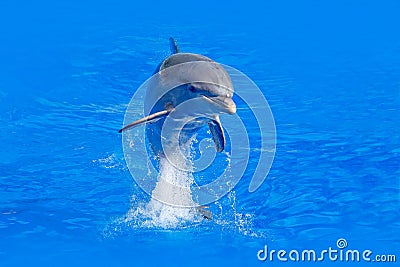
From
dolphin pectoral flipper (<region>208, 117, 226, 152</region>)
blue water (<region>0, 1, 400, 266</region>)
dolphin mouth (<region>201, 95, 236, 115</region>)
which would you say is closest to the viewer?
dolphin mouth (<region>201, 95, 236, 115</region>)

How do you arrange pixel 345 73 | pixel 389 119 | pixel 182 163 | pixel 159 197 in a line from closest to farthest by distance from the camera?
pixel 182 163
pixel 159 197
pixel 389 119
pixel 345 73

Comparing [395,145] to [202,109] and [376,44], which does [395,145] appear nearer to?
[202,109]

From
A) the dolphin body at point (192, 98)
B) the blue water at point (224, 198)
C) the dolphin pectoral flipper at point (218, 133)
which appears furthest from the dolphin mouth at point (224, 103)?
the blue water at point (224, 198)

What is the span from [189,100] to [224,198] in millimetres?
3138

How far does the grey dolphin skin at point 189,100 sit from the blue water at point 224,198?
76.9 inches

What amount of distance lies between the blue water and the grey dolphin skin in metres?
1.95

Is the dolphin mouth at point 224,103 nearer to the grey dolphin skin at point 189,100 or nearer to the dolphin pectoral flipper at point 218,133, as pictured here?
the grey dolphin skin at point 189,100

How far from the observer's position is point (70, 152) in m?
10.8

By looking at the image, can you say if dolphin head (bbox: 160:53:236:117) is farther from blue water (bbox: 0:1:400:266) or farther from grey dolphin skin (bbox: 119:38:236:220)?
blue water (bbox: 0:1:400:266)

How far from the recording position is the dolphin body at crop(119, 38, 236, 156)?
6980 millimetres

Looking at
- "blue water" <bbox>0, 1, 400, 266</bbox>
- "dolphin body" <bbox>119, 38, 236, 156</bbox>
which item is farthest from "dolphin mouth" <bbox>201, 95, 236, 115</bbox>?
"blue water" <bbox>0, 1, 400, 266</bbox>

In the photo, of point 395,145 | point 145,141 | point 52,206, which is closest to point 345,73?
point 395,145

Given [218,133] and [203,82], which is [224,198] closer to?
[218,133]

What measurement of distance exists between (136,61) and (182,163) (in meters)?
6.42
